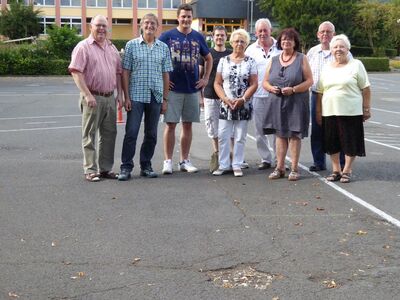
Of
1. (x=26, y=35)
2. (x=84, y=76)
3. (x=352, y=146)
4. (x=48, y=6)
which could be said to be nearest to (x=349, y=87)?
(x=352, y=146)

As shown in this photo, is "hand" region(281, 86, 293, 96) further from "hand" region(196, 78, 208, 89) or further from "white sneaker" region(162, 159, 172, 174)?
"white sneaker" region(162, 159, 172, 174)

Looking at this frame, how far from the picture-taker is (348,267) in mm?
4750

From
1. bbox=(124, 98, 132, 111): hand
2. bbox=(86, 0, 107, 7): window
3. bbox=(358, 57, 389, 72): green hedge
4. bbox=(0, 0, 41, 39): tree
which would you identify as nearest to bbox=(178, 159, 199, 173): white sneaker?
bbox=(124, 98, 132, 111): hand

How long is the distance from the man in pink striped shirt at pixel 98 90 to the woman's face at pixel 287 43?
2109 millimetres

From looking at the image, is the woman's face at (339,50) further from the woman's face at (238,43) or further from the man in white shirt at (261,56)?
the woman's face at (238,43)

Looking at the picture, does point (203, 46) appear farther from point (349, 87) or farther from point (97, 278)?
point (97, 278)

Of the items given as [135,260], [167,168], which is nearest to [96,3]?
[167,168]

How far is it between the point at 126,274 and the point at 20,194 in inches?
116

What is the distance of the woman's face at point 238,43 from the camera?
7.85 metres

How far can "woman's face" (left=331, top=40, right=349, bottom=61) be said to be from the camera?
7.48m

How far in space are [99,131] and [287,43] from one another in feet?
8.79

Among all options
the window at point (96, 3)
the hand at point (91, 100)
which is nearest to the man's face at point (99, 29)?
the hand at point (91, 100)

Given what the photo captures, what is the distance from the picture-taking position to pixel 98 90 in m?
7.64

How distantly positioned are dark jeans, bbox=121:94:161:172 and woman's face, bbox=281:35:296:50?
1.78 m
